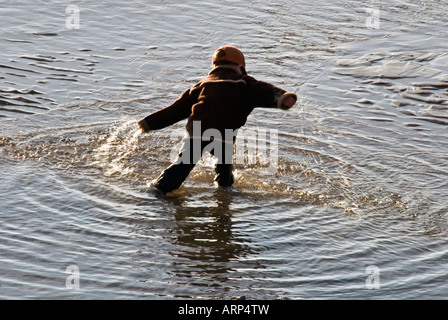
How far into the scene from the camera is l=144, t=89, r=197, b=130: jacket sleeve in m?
6.95

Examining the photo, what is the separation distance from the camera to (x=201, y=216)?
21.4 feet

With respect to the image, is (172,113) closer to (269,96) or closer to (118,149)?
(269,96)

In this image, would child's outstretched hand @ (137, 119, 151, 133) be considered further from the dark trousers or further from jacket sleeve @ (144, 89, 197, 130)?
the dark trousers

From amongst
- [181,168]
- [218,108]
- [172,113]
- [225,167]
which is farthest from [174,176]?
[218,108]

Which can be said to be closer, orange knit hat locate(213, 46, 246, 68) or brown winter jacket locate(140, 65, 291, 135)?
brown winter jacket locate(140, 65, 291, 135)

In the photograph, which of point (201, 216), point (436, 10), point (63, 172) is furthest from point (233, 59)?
Result: point (436, 10)

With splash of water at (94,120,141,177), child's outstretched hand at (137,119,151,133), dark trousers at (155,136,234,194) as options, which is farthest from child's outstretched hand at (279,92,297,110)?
splash of water at (94,120,141,177)

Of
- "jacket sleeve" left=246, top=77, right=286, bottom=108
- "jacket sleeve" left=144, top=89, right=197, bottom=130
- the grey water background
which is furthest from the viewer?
"jacket sleeve" left=144, top=89, right=197, bottom=130

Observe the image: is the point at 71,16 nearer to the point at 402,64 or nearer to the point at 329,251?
the point at 402,64

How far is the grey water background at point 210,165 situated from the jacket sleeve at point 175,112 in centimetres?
64

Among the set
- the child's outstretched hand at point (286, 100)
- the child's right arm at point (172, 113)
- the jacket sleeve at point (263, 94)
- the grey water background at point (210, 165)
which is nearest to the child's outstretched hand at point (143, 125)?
the child's right arm at point (172, 113)

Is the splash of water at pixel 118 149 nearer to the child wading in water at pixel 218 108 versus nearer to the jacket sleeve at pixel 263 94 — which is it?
the child wading in water at pixel 218 108

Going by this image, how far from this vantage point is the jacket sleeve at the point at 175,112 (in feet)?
22.8

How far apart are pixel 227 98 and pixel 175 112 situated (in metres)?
0.57
